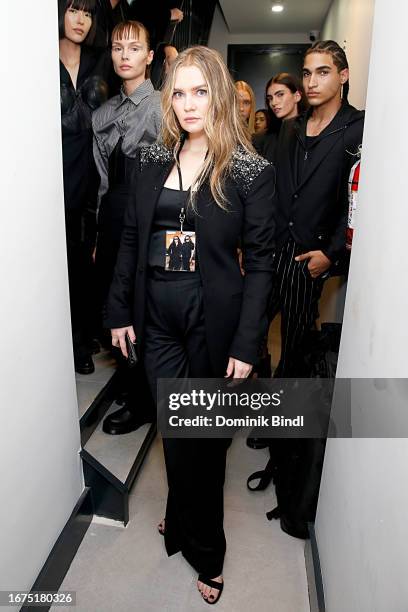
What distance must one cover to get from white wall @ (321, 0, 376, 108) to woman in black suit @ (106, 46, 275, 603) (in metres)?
1.70

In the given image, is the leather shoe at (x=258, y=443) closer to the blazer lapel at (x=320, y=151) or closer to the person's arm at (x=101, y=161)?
the blazer lapel at (x=320, y=151)

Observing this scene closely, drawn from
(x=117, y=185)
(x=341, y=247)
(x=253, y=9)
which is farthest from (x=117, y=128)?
(x=253, y=9)

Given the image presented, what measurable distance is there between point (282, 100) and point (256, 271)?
185 centimetres

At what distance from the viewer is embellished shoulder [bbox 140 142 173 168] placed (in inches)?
61.1

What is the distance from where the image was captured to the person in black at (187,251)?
150cm

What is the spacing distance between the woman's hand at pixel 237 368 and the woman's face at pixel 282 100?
1.95 meters

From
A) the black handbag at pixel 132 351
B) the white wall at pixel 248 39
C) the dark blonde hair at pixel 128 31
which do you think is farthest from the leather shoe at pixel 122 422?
the white wall at pixel 248 39

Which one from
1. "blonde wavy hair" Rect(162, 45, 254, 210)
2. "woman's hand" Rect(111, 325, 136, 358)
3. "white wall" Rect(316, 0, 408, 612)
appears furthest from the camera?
"woman's hand" Rect(111, 325, 136, 358)

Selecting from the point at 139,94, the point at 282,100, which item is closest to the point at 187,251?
the point at 139,94

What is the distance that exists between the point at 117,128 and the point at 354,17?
2.47 m

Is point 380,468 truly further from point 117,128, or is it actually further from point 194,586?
point 117,128

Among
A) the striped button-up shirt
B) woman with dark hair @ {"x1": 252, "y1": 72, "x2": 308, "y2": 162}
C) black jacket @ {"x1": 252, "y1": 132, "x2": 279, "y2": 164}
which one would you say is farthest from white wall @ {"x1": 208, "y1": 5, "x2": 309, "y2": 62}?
the striped button-up shirt

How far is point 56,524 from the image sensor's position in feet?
5.60

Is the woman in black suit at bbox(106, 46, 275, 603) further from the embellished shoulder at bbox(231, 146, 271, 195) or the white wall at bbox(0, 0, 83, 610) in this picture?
the white wall at bbox(0, 0, 83, 610)
